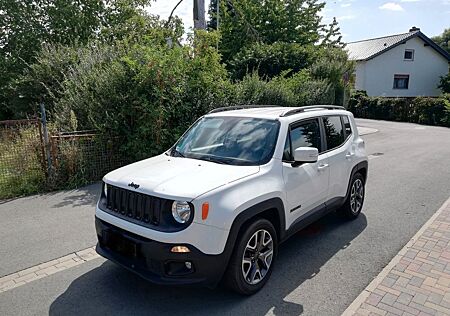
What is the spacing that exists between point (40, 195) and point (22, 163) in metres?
0.99

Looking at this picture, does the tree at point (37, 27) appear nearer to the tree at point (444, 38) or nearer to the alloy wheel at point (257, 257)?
the alloy wheel at point (257, 257)

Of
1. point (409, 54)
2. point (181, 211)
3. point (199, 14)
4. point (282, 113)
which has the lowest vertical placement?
point (181, 211)

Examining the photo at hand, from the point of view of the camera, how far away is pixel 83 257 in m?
3.93

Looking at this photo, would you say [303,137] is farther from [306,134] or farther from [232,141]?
[232,141]

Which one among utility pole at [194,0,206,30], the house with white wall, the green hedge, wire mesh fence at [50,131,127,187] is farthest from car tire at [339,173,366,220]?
the house with white wall

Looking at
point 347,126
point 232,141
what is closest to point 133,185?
point 232,141

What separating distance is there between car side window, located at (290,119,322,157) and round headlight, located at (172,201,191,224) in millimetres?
1581

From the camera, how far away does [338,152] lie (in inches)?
178

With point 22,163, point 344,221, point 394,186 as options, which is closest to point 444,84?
point 394,186

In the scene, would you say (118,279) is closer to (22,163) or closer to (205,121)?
(205,121)

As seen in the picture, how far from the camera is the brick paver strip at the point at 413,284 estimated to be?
2.90 meters

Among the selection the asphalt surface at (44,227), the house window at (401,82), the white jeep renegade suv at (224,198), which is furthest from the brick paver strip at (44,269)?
the house window at (401,82)

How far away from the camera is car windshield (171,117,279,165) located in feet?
11.7

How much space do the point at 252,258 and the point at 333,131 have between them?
2350 mm
